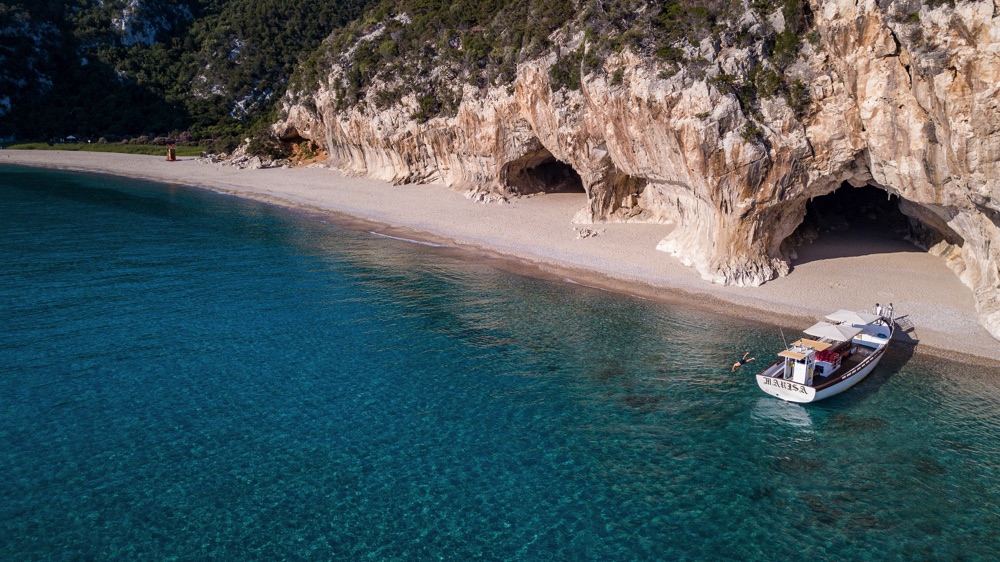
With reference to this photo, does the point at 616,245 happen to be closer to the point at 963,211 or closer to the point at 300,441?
the point at 963,211

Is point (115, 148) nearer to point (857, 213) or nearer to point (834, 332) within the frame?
point (857, 213)

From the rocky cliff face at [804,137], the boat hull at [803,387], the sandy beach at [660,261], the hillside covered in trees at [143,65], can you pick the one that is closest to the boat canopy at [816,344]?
the boat hull at [803,387]

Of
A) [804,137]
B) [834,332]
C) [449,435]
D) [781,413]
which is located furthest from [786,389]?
[804,137]

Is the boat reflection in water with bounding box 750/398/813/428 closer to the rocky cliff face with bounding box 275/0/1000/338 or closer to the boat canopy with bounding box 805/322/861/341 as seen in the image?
the boat canopy with bounding box 805/322/861/341

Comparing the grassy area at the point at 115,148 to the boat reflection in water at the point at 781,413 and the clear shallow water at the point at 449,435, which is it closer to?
the clear shallow water at the point at 449,435

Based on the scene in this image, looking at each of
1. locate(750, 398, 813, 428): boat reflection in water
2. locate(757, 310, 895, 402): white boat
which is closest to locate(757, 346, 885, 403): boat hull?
locate(757, 310, 895, 402): white boat

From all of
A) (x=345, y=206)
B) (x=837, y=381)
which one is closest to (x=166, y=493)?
(x=837, y=381)
